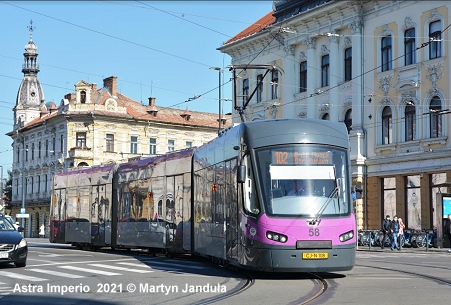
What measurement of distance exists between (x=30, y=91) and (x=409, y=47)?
288 ft

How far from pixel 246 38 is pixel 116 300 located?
40.9 m

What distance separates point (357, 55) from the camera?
1745 inches

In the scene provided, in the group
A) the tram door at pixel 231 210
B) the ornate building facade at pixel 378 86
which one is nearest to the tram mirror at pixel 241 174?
the tram door at pixel 231 210

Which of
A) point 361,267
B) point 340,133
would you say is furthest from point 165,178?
point 340,133

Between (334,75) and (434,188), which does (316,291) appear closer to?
(434,188)

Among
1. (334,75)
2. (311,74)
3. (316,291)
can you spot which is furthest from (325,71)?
(316,291)

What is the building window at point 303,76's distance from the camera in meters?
49.4

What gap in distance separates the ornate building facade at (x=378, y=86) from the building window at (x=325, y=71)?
6cm

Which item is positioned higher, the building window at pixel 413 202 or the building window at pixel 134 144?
the building window at pixel 134 144

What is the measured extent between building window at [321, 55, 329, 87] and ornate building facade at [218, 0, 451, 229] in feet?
0.19

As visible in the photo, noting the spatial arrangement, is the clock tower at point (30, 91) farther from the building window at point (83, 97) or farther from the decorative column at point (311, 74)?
the decorative column at point (311, 74)

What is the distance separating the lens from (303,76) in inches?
1953

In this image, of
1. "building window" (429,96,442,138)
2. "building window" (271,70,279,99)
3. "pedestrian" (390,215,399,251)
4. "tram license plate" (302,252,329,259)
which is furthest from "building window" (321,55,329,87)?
"tram license plate" (302,252,329,259)

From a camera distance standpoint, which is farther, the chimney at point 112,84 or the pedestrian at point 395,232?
the chimney at point 112,84
